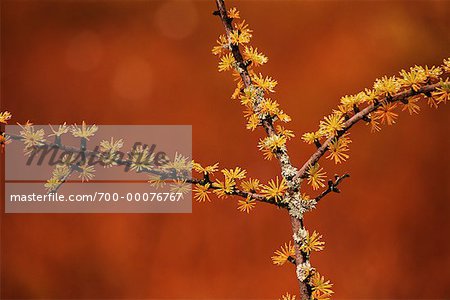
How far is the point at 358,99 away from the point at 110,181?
877 mm

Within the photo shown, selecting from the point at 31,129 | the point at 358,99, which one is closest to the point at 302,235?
the point at 358,99

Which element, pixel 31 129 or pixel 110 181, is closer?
pixel 31 129

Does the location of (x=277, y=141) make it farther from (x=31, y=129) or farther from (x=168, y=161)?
(x=31, y=129)

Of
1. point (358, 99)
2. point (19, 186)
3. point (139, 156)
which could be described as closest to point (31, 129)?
point (139, 156)

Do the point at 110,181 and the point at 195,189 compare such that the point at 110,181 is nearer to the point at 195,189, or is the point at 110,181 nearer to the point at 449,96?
the point at 195,189

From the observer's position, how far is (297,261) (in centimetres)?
60

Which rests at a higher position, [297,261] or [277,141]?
[277,141]

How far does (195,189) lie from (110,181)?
0.77 metres

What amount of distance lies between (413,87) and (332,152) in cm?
12

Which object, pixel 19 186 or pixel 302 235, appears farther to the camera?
pixel 19 186

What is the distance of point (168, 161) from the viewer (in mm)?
592

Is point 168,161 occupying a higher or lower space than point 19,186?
lower

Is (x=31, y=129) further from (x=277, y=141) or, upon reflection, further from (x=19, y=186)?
(x=19, y=186)

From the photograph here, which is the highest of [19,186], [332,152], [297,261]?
[19,186]
